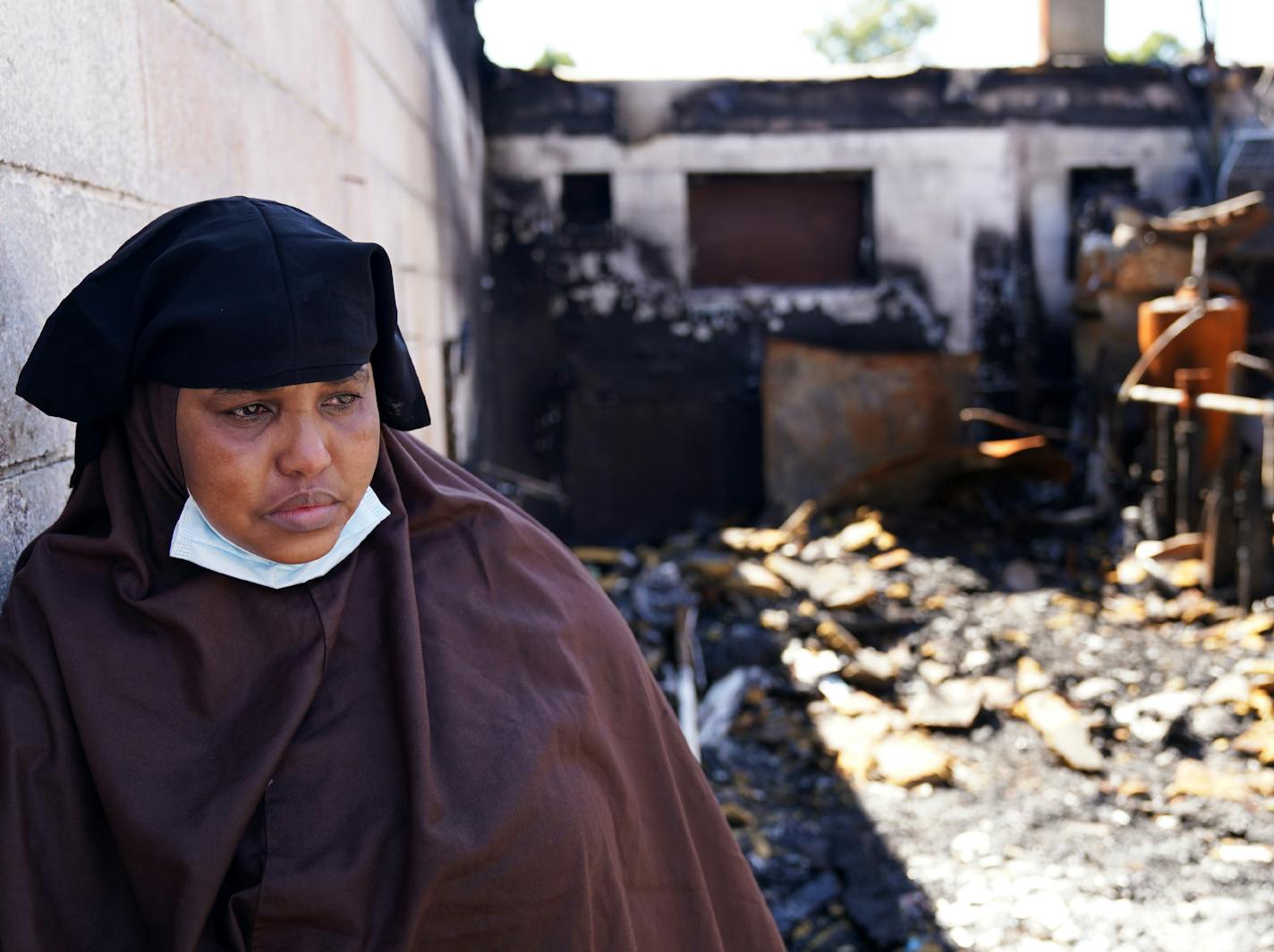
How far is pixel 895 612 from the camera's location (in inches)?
247

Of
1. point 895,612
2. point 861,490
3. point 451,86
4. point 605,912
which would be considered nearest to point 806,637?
point 895,612

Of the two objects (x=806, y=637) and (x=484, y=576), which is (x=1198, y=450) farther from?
(x=484, y=576)

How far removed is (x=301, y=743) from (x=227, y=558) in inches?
8.7

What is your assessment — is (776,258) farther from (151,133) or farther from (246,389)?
(246,389)

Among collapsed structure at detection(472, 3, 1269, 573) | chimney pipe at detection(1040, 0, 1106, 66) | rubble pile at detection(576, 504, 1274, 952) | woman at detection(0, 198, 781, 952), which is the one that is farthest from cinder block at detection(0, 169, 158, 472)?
chimney pipe at detection(1040, 0, 1106, 66)

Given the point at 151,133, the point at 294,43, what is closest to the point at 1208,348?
the point at 294,43

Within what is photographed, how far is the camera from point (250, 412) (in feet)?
4.32

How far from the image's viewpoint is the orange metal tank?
23.3ft

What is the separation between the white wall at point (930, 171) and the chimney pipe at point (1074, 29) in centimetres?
107

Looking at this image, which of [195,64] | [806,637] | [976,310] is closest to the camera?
[195,64]

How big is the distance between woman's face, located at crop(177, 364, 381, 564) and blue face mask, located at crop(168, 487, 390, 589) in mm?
12

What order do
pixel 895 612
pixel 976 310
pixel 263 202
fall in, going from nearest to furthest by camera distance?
pixel 263 202 < pixel 895 612 < pixel 976 310

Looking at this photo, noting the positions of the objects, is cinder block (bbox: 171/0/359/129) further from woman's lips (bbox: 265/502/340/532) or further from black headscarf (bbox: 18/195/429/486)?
woman's lips (bbox: 265/502/340/532)

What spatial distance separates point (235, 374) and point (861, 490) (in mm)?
7267
